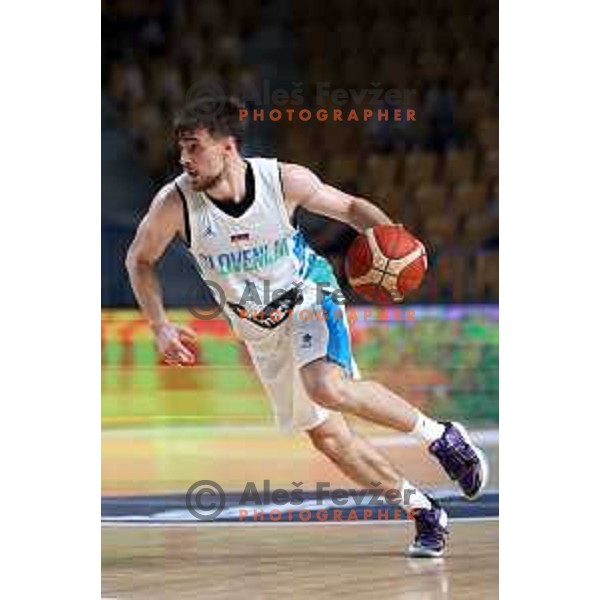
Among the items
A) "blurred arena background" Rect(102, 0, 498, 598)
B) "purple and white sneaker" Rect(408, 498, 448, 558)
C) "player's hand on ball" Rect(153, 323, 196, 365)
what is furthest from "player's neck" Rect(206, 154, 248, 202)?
"purple and white sneaker" Rect(408, 498, 448, 558)

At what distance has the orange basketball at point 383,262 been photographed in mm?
9273

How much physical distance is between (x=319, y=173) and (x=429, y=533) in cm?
139

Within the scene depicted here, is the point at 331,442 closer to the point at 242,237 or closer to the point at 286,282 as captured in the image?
the point at 286,282

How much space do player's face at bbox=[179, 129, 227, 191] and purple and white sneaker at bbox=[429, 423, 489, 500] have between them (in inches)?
50.5

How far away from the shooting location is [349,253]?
30.7ft

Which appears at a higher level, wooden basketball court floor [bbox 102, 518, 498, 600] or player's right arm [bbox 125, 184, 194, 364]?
player's right arm [bbox 125, 184, 194, 364]

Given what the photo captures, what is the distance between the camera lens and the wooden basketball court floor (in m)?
8.89

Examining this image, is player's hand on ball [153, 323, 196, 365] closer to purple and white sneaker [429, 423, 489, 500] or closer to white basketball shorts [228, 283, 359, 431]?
white basketball shorts [228, 283, 359, 431]

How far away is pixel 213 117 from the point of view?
9438 mm

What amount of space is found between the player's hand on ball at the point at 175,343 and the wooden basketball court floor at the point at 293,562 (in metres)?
0.63
